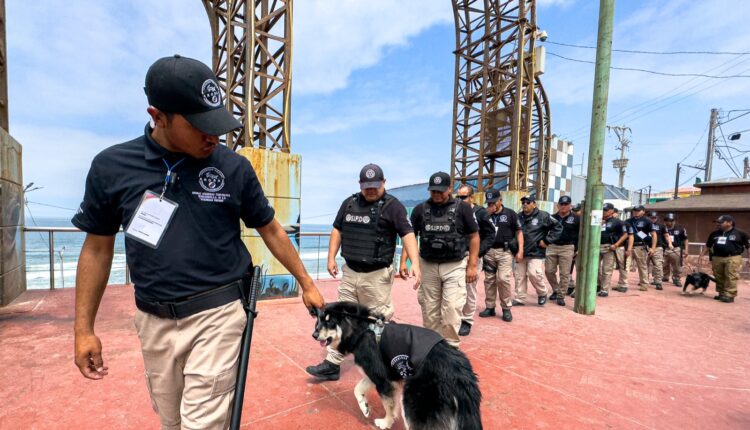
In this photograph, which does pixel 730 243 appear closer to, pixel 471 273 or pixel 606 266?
pixel 606 266

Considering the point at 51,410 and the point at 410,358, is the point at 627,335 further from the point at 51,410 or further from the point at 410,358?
the point at 51,410

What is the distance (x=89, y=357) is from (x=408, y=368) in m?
1.55

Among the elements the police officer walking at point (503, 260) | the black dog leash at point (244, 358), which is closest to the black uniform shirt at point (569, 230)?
the police officer walking at point (503, 260)

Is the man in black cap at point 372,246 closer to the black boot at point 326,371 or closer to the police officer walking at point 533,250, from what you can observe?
the black boot at point 326,371

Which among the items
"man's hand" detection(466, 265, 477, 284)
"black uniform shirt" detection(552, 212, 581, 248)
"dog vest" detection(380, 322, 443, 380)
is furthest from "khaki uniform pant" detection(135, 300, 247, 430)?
"black uniform shirt" detection(552, 212, 581, 248)

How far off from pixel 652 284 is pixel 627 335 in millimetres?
5324

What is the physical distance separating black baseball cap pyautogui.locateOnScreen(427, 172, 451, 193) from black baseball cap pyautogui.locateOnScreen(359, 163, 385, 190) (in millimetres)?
677

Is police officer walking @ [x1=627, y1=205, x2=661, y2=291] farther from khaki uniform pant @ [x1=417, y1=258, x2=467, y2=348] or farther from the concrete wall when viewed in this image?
Result: the concrete wall

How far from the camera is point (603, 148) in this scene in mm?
5445

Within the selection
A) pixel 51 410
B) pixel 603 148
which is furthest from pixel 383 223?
pixel 603 148

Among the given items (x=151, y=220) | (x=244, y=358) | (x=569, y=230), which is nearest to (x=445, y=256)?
(x=244, y=358)

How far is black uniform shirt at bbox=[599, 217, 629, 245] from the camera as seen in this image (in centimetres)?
728

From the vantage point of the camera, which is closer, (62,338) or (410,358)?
(410,358)

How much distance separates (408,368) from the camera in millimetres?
2090
